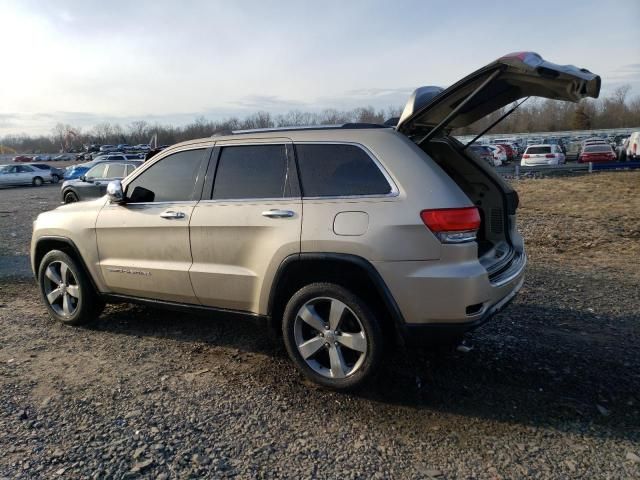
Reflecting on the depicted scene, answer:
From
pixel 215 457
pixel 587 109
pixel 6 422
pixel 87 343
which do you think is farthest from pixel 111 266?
pixel 587 109

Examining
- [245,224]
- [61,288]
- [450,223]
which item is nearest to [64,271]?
[61,288]

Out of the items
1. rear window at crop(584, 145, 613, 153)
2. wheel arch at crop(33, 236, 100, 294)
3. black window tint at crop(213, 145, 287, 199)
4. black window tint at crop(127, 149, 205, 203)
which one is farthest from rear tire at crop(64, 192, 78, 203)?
rear window at crop(584, 145, 613, 153)

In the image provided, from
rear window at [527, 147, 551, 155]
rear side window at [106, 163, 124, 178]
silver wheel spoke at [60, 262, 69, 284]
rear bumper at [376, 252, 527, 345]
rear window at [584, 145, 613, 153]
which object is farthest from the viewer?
rear window at [584, 145, 613, 153]

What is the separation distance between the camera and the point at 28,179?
3095 centimetres

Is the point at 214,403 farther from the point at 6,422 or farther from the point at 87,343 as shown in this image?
the point at 87,343

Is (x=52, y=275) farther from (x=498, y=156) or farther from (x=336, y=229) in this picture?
(x=498, y=156)

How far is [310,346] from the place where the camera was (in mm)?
3512

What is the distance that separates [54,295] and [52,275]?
0.20 meters

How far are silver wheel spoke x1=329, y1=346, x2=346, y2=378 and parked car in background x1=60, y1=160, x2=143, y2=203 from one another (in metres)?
13.8

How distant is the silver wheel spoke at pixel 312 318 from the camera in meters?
3.46

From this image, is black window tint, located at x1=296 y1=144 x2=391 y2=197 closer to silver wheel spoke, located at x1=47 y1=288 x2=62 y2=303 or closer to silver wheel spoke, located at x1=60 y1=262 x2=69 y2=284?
silver wheel spoke, located at x1=60 y1=262 x2=69 y2=284

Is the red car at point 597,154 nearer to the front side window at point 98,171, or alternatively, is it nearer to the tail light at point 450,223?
the front side window at point 98,171

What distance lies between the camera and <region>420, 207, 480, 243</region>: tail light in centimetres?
305

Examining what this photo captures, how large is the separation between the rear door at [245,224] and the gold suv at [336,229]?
0.01m
